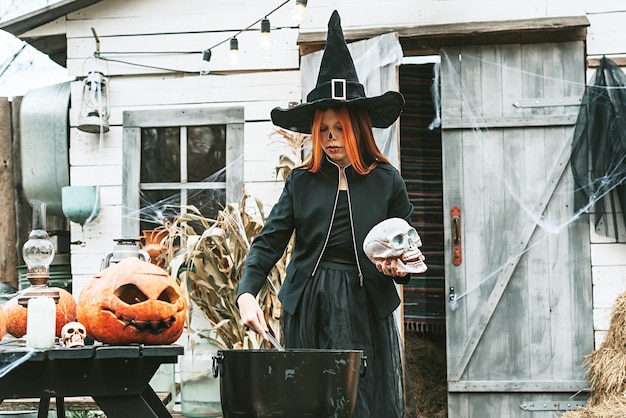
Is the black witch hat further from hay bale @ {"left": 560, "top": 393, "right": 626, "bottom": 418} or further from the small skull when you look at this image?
hay bale @ {"left": 560, "top": 393, "right": 626, "bottom": 418}

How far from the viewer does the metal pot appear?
229cm

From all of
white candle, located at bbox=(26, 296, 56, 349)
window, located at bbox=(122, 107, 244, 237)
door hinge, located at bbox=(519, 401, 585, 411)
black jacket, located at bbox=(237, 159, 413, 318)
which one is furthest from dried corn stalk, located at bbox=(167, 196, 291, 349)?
white candle, located at bbox=(26, 296, 56, 349)

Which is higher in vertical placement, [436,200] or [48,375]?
[436,200]

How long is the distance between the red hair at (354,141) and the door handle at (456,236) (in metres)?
2.44

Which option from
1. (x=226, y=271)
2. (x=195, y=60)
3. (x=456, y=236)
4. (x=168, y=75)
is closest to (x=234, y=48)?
(x=195, y=60)

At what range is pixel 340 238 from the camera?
2979mm

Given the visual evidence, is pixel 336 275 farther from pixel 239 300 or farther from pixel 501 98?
pixel 501 98

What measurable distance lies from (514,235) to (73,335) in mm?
3532

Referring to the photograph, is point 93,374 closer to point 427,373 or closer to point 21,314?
point 21,314

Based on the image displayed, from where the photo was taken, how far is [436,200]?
22.0 feet

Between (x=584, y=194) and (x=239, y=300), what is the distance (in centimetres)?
317

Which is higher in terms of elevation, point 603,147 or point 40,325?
point 603,147

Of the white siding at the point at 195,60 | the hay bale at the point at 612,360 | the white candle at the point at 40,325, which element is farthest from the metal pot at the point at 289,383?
the white siding at the point at 195,60

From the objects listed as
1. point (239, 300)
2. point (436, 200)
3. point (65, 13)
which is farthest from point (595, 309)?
point (65, 13)
